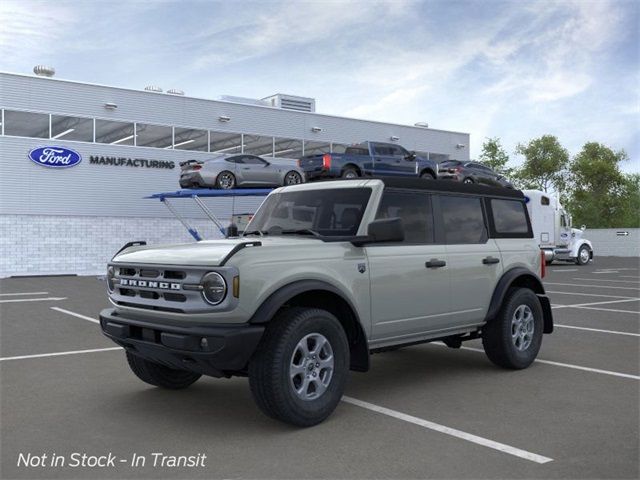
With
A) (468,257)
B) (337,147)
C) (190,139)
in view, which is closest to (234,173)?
(190,139)

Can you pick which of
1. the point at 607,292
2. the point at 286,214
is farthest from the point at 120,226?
the point at 286,214

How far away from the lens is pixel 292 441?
14.8ft

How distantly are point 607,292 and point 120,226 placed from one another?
20248 millimetres

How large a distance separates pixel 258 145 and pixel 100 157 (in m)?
7.94

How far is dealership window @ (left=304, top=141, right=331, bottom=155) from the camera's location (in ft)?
111

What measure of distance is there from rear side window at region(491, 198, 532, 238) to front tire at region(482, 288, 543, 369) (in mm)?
661

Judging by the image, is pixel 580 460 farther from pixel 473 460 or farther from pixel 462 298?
pixel 462 298

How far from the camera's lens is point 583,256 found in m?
32.0

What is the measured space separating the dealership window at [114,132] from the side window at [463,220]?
2414 cm

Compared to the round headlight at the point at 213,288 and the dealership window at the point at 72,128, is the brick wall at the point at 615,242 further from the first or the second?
the round headlight at the point at 213,288

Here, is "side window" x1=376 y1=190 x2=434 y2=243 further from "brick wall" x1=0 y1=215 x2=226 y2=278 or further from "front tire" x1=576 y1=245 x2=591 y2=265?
"front tire" x1=576 y1=245 x2=591 y2=265

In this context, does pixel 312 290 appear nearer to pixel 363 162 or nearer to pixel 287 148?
pixel 363 162

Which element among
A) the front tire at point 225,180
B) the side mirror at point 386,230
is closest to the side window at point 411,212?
the side mirror at point 386,230

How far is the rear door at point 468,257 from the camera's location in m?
6.27
